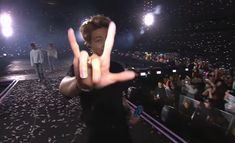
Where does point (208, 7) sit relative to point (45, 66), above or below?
above

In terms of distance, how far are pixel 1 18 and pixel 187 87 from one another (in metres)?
19.6

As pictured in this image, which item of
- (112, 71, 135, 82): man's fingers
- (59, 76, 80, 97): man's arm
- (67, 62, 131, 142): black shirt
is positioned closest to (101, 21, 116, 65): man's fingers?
(112, 71, 135, 82): man's fingers

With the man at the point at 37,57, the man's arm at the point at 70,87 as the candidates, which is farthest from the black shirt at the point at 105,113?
the man at the point at 37,57

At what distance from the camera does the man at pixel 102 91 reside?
170 cm

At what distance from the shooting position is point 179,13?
113 ft

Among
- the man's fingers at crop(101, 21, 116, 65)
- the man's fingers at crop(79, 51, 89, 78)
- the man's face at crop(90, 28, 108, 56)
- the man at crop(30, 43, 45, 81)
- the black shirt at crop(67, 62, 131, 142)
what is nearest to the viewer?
the man's fingers at crop(79, 51, 89, 78)

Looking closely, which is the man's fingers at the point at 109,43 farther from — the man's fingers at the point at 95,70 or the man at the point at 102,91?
the man's fingers at the point at 95,70

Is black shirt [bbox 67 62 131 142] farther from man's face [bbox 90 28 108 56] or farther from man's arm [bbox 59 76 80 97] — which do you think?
man's face [bbox 90 28 108 56]

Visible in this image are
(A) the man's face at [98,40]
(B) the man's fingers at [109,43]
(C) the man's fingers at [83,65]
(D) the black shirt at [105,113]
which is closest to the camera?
(C) the man's fingers at [83,65]

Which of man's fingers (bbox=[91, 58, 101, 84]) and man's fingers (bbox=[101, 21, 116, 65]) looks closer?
man's fingers (bbox=[91, 58, 101, 84])

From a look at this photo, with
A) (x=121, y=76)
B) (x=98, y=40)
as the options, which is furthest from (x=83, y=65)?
(x=98, y=40)

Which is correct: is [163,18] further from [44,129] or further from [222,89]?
[44,129]

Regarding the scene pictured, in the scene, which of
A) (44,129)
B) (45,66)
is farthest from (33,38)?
(44,129)

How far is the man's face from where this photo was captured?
6.30 feet
